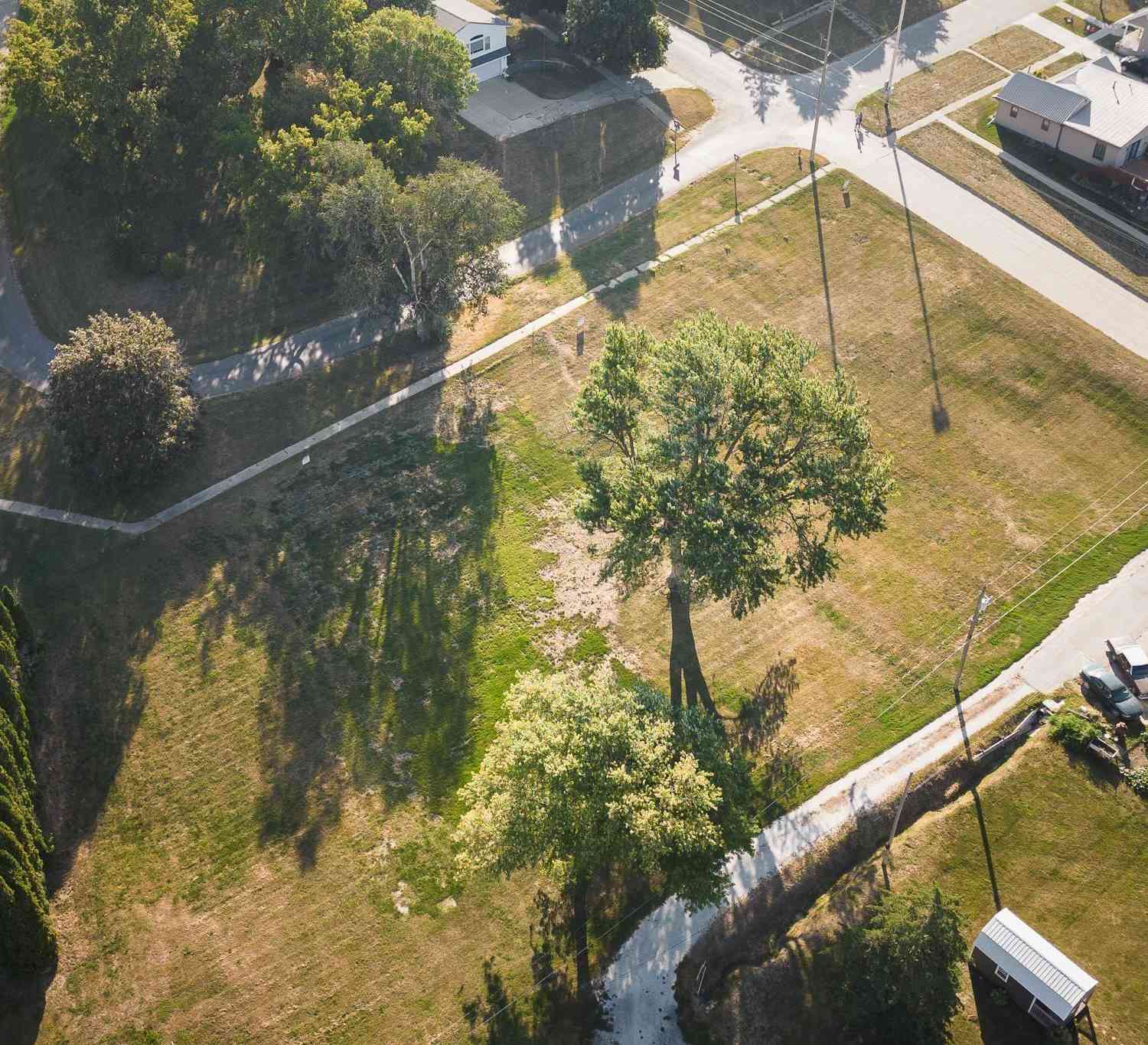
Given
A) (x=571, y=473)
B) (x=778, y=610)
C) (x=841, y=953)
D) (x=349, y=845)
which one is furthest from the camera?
(x=571, y=473)

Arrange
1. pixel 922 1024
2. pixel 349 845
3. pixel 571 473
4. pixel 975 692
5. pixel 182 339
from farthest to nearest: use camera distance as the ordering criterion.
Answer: pixel 182 339 → pixel 571 473 → pixel 975 692 → pixel 349 845 → pixel 922 1024

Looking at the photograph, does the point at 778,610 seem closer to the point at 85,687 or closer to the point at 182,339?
the point at 85,687

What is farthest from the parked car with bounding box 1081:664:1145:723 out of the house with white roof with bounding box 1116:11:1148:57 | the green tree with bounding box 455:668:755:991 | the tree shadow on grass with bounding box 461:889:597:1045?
the house with white roof with bounding box 1116:11:1148:57

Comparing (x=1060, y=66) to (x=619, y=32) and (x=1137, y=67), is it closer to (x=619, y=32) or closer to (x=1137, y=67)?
(x=1137, y=67)

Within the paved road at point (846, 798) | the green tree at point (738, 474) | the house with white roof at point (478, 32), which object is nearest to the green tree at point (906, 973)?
the paved road at point (846, 798)

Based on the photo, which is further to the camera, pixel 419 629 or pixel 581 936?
pixel 419 629

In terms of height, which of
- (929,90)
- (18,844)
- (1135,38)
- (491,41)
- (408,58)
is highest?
(408,58)

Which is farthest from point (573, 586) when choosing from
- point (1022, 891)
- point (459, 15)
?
point (459, 15)

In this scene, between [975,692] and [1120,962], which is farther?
[975,692]

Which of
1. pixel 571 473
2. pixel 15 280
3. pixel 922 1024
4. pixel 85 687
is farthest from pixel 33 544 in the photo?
pixel 922 1024
